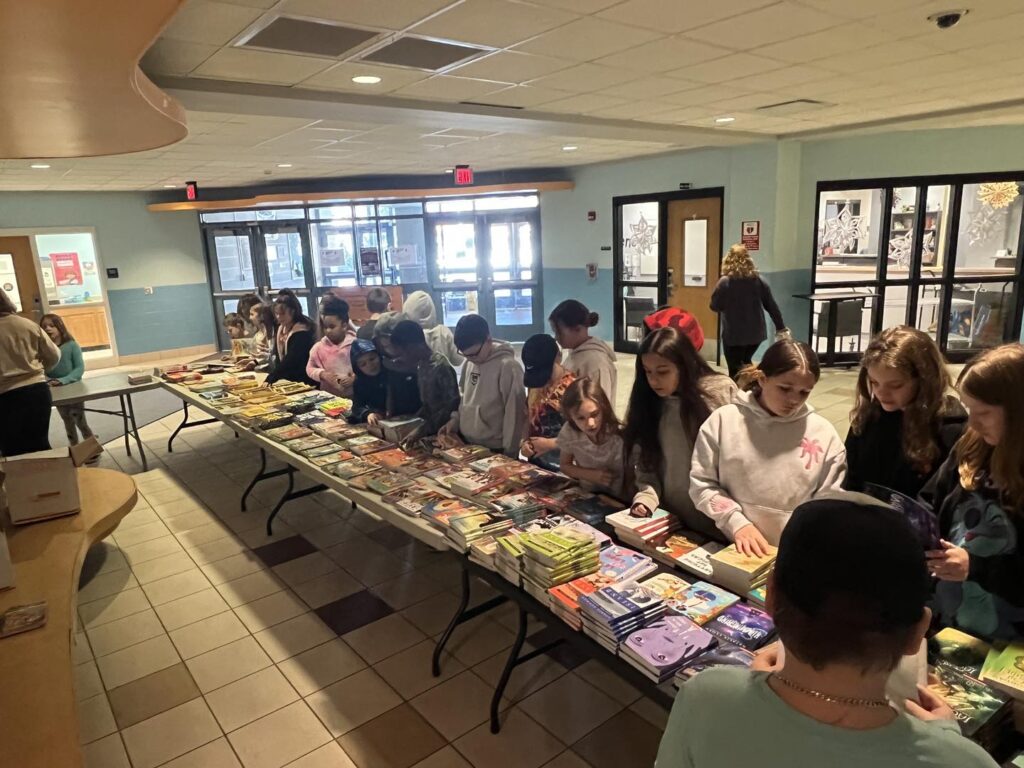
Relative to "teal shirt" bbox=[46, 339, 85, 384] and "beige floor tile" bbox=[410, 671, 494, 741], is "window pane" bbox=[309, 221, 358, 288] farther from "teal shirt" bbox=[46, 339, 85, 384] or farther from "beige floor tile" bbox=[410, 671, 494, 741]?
"beige floor tile" bbox=[410, 671, 494, 741]

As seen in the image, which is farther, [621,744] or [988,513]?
[621,744]

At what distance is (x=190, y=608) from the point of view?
3.82 metres

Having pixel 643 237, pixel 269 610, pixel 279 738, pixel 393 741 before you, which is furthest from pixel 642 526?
pixel 643 237

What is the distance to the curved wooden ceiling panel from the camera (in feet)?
5.10

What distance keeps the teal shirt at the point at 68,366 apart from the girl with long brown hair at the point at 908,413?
21.5 ft

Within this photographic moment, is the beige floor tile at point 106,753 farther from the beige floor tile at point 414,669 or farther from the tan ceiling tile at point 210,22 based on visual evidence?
the tan ceiling tile at point 210,22

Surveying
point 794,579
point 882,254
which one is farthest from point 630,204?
point 794,579

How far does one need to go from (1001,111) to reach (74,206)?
13239 mm

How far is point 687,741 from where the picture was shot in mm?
1041

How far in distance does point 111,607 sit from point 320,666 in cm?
161

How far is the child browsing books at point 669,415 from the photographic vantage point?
2.58 metres

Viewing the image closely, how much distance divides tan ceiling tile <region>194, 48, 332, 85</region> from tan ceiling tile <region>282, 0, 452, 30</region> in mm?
721

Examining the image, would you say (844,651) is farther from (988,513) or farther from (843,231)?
(843,231)

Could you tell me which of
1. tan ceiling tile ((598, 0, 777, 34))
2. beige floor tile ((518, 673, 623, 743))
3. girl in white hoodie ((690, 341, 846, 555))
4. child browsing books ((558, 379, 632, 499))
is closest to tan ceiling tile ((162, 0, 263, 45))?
tan ceiling tile ((598, 0, 777, 34))
